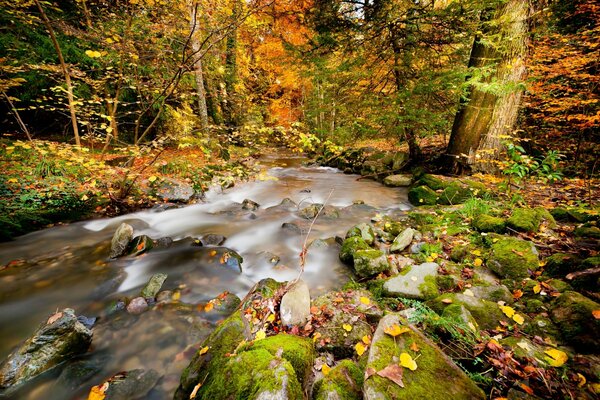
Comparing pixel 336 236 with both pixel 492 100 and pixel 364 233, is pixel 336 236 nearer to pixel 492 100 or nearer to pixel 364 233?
pixel 364 233

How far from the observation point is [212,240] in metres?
A: 5.55

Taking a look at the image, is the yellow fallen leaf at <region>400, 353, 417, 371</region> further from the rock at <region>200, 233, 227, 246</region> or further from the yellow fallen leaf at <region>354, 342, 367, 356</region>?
the rock at <region>200, 233, 227, 246</region>

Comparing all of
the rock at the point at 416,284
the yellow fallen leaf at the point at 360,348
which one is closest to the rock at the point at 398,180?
the rock at the point at 416,284

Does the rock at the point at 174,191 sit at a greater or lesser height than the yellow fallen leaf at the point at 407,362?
Result: lesser

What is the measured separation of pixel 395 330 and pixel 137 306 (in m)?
3.65

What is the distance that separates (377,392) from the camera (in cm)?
146

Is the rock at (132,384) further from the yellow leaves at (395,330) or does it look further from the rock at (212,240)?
the rock at (212,240)

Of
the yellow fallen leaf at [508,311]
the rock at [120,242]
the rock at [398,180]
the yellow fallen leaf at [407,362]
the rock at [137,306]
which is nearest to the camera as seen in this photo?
the yellow fallen leaf at [407,362]

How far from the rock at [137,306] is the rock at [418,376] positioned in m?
3.43

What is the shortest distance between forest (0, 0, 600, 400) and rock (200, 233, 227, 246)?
0.04 m

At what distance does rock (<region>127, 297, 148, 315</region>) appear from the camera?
355 cm

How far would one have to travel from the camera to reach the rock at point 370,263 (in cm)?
369

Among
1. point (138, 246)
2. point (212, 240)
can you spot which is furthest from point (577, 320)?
point (138, 246)

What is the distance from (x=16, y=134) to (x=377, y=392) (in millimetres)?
13710
